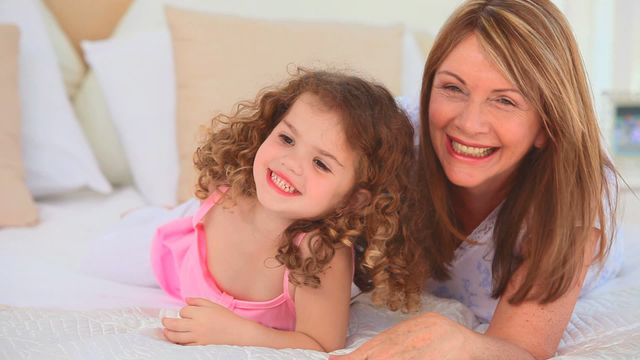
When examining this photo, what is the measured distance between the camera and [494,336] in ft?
4.07

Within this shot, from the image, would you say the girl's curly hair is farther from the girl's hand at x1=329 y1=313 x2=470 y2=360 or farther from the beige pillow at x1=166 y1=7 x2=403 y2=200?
the beige pillow at x1=166 y1=7 x2=403 y2=200

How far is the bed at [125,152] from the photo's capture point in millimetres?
1443

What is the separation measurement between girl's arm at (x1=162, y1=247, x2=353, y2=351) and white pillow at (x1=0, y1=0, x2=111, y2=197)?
0.97 metres

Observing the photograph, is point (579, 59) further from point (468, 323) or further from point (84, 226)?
point (84, 226)

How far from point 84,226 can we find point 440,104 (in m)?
1.02

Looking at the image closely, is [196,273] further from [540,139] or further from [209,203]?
[540,139]

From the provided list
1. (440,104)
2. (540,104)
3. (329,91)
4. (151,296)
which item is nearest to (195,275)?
(151,296)

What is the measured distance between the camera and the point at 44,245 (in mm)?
1729

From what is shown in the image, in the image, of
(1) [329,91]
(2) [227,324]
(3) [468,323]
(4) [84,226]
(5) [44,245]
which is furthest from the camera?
(4) [84,226]

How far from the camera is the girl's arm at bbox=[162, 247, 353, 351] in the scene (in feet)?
3.90

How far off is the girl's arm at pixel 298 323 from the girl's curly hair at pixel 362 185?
1.1 inches

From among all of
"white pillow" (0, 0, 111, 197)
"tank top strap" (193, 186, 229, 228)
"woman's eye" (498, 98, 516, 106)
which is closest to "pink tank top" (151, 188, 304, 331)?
"tank top strap" (193, 186, 229, 228)

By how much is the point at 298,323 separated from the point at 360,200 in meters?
0.25

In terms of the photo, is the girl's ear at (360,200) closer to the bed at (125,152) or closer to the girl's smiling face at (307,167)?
the girl's smiling face at (307,167)
